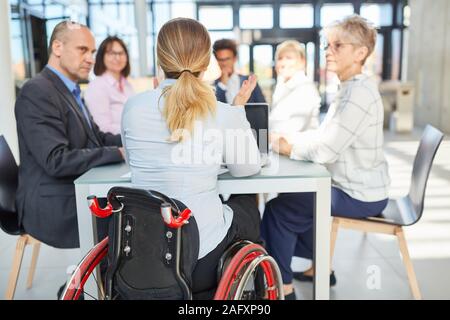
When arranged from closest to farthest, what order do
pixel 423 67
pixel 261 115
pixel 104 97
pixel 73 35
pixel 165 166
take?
pixel 165 166
pixel 261 115
pixel 73 35
pixel 104 97
pixel 423 67

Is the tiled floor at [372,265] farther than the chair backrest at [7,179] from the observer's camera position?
Yes

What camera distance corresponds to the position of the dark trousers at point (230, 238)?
1.37m

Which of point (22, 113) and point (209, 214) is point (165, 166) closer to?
point (209, 214)

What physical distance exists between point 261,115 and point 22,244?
3.80ft

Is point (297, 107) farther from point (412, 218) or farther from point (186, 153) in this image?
point (186, 153)

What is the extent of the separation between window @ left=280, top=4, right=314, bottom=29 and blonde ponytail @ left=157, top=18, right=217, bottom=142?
11501mm

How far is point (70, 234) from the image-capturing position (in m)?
1.85

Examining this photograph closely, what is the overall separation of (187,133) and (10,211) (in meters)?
1.08

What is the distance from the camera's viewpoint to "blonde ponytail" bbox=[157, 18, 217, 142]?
4.37 feet

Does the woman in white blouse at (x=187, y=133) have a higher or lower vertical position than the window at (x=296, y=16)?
lower

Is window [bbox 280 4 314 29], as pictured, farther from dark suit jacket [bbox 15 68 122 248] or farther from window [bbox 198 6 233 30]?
dark suit jacket [bbox 15 68 122 248]

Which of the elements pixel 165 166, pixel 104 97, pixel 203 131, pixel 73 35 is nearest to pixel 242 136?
pixel 203 131

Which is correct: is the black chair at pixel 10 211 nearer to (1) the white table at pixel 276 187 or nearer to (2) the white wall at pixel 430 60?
(1) the white table at pixel 276 187

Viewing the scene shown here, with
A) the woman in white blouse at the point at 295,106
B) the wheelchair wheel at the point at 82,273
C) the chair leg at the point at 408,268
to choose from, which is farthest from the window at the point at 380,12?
the wheelchair wheel at the point at 82,273
